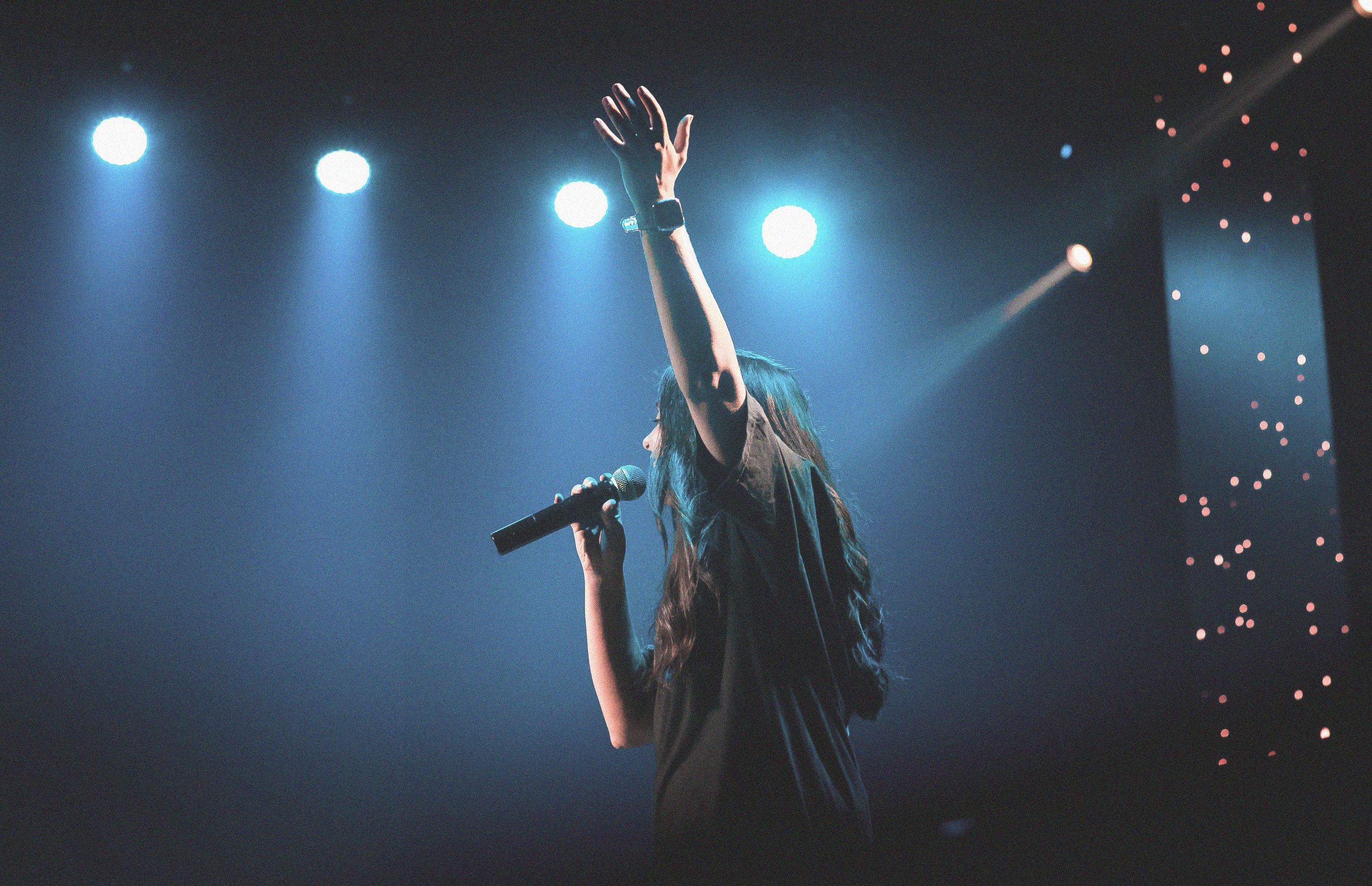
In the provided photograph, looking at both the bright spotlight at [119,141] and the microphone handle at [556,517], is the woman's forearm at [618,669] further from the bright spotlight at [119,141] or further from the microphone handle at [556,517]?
the bright spotlight at [119,141]

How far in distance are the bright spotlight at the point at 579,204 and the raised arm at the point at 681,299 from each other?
4.52ft

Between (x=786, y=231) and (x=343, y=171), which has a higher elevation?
(x=343, y=171)

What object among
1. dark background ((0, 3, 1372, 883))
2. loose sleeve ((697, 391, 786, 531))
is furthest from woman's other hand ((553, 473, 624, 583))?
dark background ((0, 3, 1372, 883))

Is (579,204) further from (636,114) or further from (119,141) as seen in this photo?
(636,114)

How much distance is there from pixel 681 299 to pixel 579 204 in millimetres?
1524

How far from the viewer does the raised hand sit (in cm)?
82

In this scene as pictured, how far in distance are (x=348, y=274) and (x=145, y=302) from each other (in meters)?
0.54

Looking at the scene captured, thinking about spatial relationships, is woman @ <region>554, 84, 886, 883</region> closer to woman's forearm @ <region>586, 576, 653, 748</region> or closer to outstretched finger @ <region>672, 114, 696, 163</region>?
outstretched finger @ <region>672, 114, 696, 163</region>

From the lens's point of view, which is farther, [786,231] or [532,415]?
[786,231]

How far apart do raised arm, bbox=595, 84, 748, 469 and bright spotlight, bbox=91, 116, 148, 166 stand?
73.3 inches

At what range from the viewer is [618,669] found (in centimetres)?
123

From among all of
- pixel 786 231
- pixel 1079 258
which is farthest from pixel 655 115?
pixel 1079 258

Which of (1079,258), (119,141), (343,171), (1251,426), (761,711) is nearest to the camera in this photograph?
(761,711)

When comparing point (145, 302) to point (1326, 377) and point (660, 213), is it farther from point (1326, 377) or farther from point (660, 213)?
point (1326, 377)
